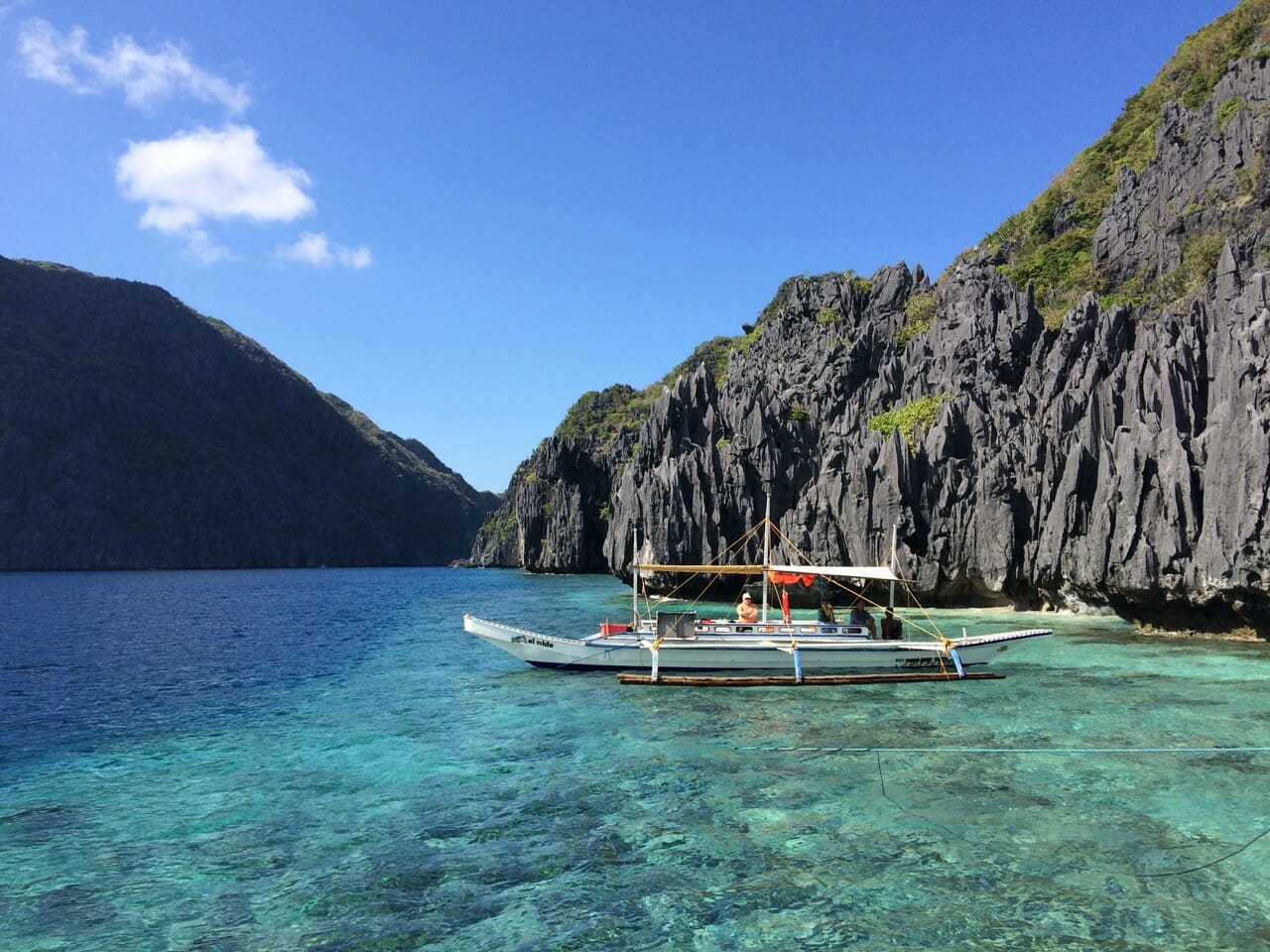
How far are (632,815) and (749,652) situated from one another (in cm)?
1567

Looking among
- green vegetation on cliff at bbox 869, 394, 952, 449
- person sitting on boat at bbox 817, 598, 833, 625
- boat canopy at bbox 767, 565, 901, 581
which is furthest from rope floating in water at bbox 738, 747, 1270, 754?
green vegetation on cliff at bbox 869, 394, 952, 449

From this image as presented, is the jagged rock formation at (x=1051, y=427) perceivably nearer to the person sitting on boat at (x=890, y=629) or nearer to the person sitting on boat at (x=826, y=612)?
the person sitting on boat at (x=890, y=629)

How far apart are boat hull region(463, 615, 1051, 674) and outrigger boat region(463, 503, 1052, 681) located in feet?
0.13

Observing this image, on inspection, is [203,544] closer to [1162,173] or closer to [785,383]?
[785,383]

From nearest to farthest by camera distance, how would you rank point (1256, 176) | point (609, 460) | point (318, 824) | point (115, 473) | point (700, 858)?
1. point (700, 858)
2. point (318, 824)
3. point (1256, 176)
4. point (609, 460)
5. point (115, 473)

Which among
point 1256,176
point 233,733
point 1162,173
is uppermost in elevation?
point 1162,173

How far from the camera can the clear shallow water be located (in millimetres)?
11242

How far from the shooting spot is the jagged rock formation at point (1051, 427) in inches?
1559

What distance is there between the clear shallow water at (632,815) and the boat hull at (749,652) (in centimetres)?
145

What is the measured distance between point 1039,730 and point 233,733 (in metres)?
23.1

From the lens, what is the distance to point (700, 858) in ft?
43.7

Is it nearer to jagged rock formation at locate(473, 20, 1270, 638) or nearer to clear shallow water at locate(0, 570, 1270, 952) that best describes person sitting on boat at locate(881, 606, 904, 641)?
clear shallow water at locate(0, 570, 1270, 952)

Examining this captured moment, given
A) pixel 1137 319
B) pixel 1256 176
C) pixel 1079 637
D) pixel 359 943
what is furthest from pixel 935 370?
pixel 359 943

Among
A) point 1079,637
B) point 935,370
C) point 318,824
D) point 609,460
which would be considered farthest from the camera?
point 609,460
